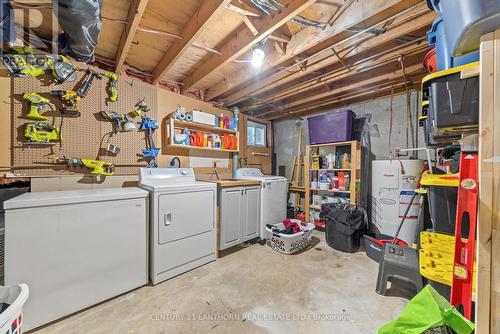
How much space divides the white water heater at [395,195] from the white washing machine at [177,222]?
2.37 metres

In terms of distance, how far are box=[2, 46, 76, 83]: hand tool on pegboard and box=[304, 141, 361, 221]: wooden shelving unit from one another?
3.38 m

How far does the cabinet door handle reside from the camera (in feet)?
6.37

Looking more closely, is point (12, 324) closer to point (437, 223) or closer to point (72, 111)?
point (72, 111)

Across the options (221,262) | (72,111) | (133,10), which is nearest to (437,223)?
(221,262)

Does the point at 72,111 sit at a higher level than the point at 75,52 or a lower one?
lower

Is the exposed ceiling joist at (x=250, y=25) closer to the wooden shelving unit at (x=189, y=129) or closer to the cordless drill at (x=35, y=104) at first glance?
the wooden shelving unit at (x=189, y=129)

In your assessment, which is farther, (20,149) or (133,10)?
(20,149)

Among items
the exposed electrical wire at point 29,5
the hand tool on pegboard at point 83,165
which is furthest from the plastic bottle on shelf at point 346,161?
the exposed electrical wire at point 29,5

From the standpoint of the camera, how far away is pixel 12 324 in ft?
2.52

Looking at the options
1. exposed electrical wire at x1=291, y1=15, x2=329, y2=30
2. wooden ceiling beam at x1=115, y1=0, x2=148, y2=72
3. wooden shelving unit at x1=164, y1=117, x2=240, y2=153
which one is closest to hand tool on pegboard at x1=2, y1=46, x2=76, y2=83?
wooden ceiling beam at x1=115, y1=0, x2=148, y2=72

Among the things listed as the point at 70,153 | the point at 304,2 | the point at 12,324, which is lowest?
the point at 12,324

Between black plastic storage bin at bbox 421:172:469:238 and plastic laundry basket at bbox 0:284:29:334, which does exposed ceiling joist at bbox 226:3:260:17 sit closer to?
black plastic storage bin at bbox 421:172:469:238

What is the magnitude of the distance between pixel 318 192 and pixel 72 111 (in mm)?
3801

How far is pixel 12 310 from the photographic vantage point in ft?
2.50
